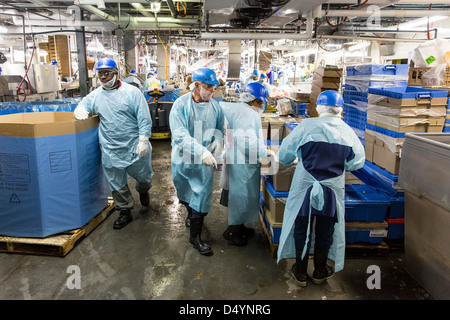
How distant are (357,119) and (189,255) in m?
2.49

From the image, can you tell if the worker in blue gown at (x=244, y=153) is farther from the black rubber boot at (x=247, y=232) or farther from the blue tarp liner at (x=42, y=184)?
the blue tarp liner at (x=42, y=184)

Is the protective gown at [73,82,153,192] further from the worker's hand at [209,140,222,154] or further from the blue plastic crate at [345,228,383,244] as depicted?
the blue plastic crate at [345,228,383,244]

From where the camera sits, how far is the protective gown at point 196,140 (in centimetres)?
258

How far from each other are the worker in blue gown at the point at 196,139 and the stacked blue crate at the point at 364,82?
5.78 feet

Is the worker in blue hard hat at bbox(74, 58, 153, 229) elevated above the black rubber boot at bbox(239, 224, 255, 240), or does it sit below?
above

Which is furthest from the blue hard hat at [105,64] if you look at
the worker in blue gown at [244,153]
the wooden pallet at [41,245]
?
the wooden pallet at [41,245]

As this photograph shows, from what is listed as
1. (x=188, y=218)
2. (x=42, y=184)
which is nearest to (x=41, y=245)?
(x=42, y=184)

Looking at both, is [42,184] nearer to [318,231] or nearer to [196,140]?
[196,140]

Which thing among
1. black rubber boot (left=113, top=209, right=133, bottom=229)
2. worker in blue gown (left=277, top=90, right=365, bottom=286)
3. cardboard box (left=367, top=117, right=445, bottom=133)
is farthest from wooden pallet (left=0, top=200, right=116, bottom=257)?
cardboard box (left=367, top=117, right=445, bottom=133)

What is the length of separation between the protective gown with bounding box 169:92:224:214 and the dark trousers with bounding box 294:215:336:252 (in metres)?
0.83

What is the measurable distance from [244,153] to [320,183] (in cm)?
80

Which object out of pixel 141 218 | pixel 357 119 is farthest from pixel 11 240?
pixel 357 119

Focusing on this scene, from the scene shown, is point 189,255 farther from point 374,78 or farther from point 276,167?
point 374,78

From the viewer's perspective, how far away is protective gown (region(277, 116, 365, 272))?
6.84 ft
